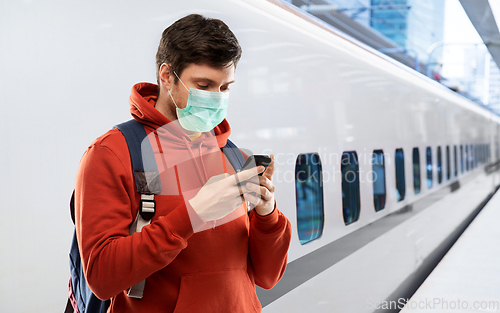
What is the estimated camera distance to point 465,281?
5449 mm

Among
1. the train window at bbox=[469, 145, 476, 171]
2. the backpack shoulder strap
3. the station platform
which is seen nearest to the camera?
the backpack shoulder strap

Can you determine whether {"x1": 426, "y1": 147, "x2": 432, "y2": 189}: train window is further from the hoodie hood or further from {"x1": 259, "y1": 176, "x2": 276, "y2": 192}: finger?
the hoodie hood

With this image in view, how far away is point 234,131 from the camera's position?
7.09 feet

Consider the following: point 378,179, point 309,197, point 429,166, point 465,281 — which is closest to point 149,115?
point 309,197

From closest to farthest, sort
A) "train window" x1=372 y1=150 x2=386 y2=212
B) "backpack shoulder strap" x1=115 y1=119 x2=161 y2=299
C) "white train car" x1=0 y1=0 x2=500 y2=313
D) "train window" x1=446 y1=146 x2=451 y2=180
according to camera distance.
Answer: "backpack shoulder strap" x1=115 y1=119 x2=161 y2=299
"white train car" x1=0 y1=0 x2=500 y2=313
"train window" x1=372 y1=150 x2=386 y2=212
"train window" x1=446 y1=146 x2=451 y2=180

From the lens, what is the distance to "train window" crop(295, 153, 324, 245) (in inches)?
111

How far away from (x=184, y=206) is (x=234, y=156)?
1.31 ft

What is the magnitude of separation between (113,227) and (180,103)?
1.37 feet

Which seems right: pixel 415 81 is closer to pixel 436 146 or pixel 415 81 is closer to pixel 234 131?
pixel 436 146

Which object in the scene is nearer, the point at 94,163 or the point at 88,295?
the point at 94,163

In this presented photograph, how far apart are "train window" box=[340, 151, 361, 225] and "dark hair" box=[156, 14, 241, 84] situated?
240 centimetres

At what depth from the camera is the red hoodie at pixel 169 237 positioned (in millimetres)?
1009

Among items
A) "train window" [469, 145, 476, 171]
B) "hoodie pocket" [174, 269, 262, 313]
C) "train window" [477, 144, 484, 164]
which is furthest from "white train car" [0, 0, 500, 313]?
"train window" [477, 144, 484, 164]

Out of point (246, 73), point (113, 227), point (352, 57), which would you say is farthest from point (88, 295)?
point (352, 57)
